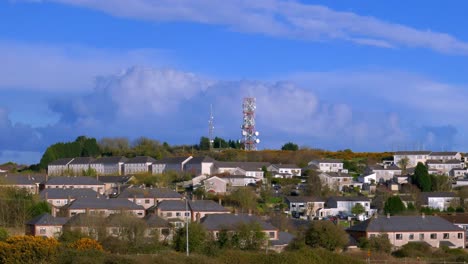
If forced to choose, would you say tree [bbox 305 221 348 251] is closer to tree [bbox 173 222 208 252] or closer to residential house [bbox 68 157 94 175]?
tree [bbox 173 222 208 252]

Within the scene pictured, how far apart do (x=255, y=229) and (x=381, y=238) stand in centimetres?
604

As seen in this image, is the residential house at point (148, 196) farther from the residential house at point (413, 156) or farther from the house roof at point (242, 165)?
the residential house at point (413, 156)

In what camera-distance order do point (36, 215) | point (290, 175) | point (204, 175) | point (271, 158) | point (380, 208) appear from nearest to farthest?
point (36, 215) → point (380, 208) → point (204, 175) → point (290, 175) → point (271, 158)

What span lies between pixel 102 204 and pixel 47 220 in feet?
21.7

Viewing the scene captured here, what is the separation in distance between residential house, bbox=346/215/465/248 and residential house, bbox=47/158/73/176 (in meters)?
34.5

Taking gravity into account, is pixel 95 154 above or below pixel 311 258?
above

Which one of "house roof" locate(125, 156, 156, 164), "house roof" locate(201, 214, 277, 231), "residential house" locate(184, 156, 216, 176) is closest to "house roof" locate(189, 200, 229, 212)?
"house roof" locate(201, 214, 277, 231)

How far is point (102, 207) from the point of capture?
48.8 meters

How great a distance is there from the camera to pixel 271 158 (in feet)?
262

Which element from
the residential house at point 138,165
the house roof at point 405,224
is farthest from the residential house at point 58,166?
the house roof at point 405,224

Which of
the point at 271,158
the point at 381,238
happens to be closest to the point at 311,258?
the point at 381,238

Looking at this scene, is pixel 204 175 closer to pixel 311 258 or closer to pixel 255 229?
pixel 255 229

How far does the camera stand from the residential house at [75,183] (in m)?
60.2

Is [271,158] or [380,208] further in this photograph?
[271,158]
